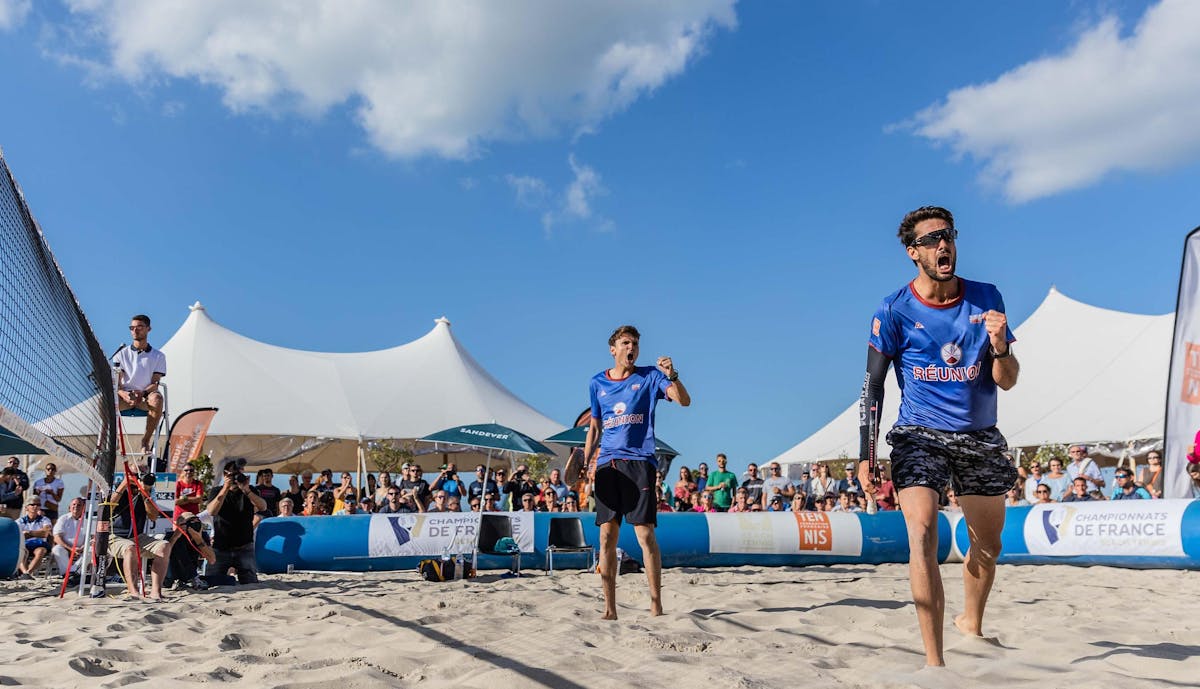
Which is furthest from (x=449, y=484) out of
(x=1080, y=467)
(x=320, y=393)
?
(x=1080, y=467)

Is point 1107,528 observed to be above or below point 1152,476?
below

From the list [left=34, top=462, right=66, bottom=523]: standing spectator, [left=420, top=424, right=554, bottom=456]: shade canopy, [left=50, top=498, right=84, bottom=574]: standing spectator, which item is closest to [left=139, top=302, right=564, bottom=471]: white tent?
[left=420, top=424, right=554, bottom=456]: shade canopy

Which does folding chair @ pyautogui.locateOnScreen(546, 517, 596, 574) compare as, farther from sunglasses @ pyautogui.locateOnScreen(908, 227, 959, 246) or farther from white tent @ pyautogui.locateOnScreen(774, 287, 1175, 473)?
white tent @ pyautogui.locateOnScreen(774, 287, 1175, 473)

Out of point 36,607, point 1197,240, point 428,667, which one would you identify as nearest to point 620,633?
point 428,667

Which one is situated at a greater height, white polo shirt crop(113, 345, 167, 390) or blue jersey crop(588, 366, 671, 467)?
white polo shirt crop(113, 345, 167, 390)

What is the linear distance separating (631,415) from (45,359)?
337 cm

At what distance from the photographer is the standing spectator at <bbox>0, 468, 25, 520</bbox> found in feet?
34.7

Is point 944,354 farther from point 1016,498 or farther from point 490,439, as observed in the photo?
point 490,439

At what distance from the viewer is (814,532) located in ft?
33.7

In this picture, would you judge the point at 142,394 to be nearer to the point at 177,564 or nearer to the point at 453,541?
the point at 177,564

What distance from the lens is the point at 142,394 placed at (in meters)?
6.68

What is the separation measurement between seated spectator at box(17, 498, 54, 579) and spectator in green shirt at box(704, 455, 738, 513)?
Answer: 8.24 meters

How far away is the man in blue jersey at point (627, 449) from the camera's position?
4965 millimetres

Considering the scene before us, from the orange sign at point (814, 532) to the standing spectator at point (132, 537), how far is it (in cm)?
663
